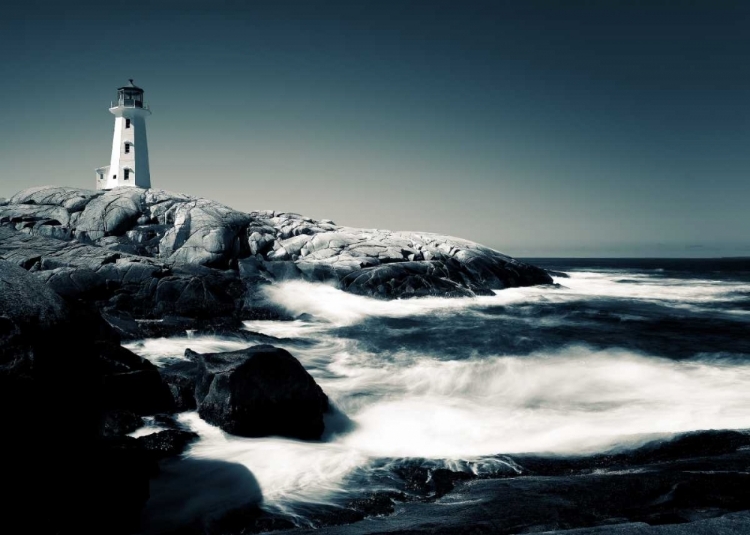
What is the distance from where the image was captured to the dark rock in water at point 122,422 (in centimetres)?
828

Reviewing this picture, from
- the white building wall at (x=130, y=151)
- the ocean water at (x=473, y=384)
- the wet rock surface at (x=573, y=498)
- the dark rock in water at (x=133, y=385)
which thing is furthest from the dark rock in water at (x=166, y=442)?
the white building wall at (x=130, y=151)

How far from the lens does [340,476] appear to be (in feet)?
24.8

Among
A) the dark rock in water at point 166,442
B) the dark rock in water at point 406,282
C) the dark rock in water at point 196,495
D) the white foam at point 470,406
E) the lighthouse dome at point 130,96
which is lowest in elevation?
the white foam at point 470,406

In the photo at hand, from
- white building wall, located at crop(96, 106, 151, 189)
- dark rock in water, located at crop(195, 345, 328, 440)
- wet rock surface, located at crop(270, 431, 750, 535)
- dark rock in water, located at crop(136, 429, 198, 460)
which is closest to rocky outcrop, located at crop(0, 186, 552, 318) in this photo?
white building wall, located at crop(96, 106, 151, 189)

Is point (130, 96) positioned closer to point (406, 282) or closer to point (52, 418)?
point (406, 282)

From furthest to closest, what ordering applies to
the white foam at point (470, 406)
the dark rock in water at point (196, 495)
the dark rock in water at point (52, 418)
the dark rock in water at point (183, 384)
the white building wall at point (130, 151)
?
the white building wall at point (130, 151)
the dark rock in water at point (183, 384)
the white foam at point (470, 406)
the dark rock in water at point (196, 495)
the dark rock in water at point (52, 418)

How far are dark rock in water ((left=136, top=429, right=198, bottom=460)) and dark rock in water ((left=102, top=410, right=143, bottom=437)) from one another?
1.64ft

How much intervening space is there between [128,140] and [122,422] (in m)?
42.8

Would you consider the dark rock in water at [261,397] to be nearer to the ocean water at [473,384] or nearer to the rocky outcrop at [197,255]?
the ocean water at [473,384]

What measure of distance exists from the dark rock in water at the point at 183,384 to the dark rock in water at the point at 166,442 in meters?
1.39

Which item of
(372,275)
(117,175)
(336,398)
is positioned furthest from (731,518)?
(117,175)

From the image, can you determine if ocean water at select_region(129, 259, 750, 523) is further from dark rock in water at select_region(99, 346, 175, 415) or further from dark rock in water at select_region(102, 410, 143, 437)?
dark rock in water at select_region(102, 410, 143, 437)

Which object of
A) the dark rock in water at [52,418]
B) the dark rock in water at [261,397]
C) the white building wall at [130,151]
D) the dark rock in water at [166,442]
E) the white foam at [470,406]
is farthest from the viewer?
the white building wall at [130,151]

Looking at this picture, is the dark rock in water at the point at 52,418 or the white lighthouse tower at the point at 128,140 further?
the white lighthouse tower at the point at 128,140
